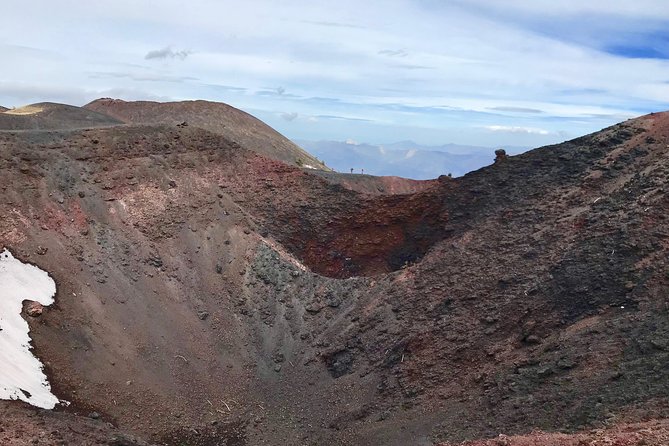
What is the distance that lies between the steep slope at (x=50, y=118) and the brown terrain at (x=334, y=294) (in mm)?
17767

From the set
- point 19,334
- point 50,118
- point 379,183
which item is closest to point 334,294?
point 19,334

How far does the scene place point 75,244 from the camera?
2361 centimetres

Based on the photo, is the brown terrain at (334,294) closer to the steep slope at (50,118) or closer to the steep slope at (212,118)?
the steep slope at (50,118)

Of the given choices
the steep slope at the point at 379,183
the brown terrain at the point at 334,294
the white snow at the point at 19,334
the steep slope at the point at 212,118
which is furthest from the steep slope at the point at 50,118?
the white snow at the point at 19,334

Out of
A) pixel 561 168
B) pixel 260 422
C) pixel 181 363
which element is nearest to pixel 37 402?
pixel 181 363

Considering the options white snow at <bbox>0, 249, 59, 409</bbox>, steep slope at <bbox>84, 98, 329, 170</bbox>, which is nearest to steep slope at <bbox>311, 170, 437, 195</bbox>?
steep slope at <bbox>84, 98, 329, 170</bbox>

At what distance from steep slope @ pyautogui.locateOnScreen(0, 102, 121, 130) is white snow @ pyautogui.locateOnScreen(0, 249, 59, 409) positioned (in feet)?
74.9

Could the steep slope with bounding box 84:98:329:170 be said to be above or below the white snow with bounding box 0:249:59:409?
above

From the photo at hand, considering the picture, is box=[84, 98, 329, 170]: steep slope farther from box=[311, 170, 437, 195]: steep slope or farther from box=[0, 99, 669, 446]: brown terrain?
box=[0, 99, 669, 446]: brown terrain

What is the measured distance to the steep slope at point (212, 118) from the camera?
181 feet

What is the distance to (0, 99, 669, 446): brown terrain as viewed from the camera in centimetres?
1642

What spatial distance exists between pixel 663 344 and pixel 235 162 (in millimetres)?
22290

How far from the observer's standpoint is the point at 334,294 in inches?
1048

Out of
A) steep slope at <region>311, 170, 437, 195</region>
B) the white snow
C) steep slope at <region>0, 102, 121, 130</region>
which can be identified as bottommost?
the white snow
